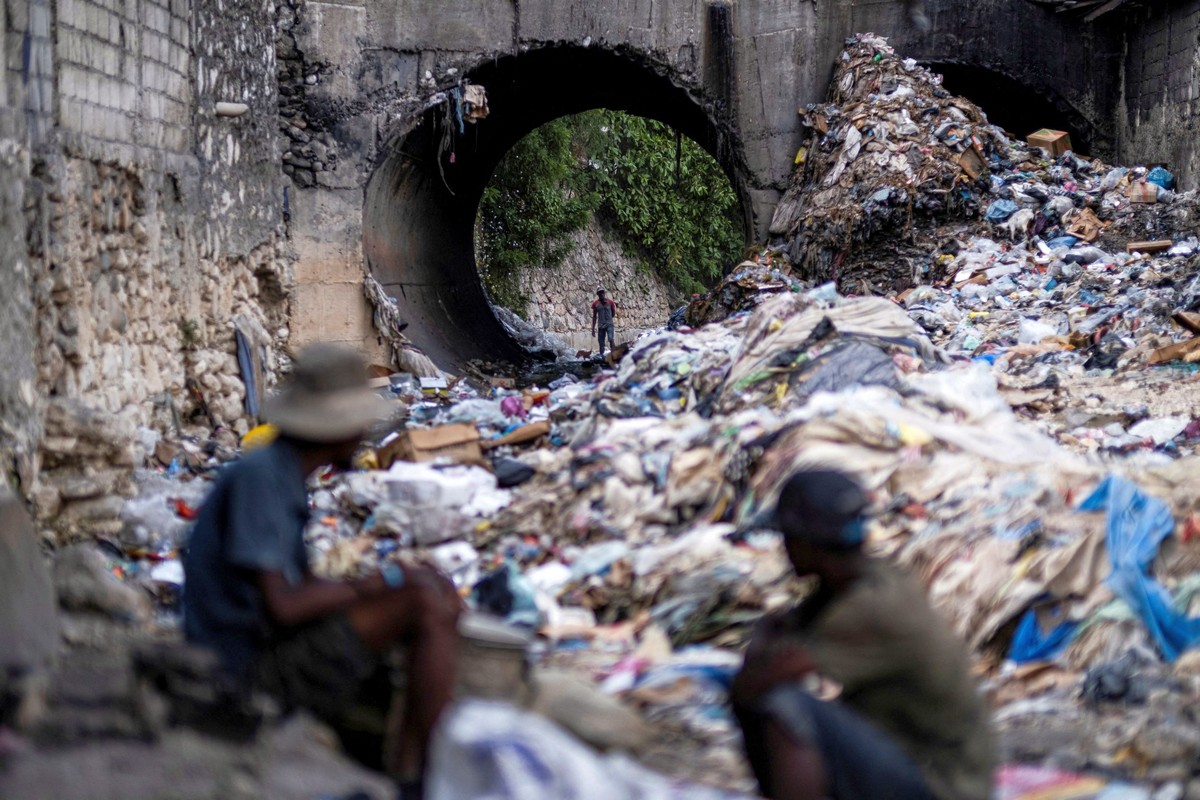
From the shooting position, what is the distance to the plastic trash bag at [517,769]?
2141mm

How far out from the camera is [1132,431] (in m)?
6.40

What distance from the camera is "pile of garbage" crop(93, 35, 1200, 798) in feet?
12.0

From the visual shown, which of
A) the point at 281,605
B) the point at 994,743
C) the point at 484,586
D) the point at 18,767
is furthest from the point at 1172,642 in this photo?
the point at 18,767

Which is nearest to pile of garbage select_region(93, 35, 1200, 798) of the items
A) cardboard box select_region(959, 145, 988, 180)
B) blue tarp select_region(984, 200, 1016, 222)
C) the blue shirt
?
the blue shirt

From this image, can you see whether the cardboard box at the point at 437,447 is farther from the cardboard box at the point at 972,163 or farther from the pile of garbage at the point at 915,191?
the cardboard box at the point at 972,163

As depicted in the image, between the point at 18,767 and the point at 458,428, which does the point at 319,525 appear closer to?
the point at 458,428

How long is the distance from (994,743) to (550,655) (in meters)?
2.12

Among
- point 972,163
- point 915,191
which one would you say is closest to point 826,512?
point 915,191

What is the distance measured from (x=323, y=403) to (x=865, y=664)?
128 cm

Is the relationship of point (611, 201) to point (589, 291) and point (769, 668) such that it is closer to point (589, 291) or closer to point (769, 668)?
point (589, 291)

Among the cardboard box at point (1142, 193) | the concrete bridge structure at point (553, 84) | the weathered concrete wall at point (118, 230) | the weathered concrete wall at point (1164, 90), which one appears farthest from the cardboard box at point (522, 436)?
the weathered concrete wall at point (1164, 90)

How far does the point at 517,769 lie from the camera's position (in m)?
2.13

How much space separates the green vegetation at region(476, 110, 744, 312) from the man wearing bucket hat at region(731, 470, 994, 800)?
18.3 meters

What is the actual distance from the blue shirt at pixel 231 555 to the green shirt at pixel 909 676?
111cm
